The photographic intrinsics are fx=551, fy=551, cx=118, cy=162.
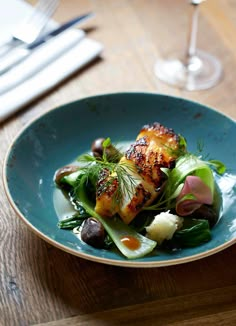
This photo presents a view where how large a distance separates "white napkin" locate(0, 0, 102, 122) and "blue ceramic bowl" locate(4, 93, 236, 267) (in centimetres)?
20

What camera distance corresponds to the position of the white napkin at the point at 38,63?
1.37m

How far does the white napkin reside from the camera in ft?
4.51

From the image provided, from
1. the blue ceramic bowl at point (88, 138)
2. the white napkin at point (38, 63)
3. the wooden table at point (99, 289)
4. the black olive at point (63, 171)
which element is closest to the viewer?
the wooden table at point (99, 289)

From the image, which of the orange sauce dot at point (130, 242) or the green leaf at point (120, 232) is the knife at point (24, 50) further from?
the orange sauce dot at point (130, 242)

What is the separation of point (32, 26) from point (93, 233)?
776mm

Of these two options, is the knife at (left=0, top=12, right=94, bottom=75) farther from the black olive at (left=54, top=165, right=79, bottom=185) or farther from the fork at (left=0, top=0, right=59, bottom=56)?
the black olive at (left=54, top=165, right=79, bottom=185)

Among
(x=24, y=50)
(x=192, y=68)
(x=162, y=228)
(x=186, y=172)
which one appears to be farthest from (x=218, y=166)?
(x=24, y=50)

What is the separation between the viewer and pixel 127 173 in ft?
3.25

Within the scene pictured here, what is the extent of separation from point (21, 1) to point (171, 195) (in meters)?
0.92

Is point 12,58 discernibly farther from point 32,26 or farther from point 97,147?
point 97,147

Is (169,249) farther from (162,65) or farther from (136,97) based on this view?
(162,65)

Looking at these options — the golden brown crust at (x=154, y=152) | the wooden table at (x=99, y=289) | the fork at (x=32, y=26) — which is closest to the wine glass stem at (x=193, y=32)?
the fork at (x=32, y=26)

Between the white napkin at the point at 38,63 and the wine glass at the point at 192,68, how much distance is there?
202mm

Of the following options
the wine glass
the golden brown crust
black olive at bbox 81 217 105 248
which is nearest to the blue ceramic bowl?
black olive at bbox 81 217 105 248
